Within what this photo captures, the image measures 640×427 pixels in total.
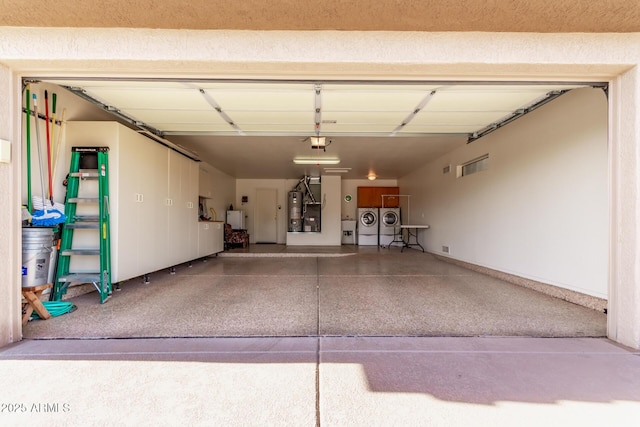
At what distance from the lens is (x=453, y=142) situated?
5160 mm

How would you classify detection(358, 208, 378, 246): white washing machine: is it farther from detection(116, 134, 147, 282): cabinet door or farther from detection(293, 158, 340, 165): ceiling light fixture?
detection(116, 134, 147, 282): cabinet door

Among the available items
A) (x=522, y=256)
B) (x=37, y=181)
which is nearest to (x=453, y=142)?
(x=522, y=256)

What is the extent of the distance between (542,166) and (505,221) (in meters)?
0.94

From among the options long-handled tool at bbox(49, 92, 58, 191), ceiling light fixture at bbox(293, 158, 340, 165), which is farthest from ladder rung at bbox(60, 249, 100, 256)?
ceiling light fixture at bbox(293, 158, 340, 165)

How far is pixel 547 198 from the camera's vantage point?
10.7 feet

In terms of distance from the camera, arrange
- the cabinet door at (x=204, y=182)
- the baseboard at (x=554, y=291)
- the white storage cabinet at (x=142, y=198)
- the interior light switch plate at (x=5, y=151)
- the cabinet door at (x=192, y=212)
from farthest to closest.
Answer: the cabinet door at (x=204, y=182) → the cabinet door at (x=192, y=212) → the white storage cabinet at (x=142, y=198) → the baseboard at (x=554, y=291) → the interior light switch plate at (x=5, y=151)

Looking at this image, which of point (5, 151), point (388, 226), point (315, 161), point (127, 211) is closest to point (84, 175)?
point (127, 211)

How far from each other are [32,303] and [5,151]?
1.22 meters

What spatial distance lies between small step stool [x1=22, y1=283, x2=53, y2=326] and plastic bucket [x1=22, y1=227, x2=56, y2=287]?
0.13 ft

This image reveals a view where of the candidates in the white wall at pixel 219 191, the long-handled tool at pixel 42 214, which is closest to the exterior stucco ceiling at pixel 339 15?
the long-handled tool at pixel 42 214

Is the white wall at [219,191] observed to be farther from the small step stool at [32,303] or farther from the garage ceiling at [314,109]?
the small step stool at [32,303]

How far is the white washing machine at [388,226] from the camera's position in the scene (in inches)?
366

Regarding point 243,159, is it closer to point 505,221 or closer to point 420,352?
point 505,221

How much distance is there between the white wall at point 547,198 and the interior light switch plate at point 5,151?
4571 millimetres
